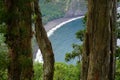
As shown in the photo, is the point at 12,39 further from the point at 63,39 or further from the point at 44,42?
the point at 63,39

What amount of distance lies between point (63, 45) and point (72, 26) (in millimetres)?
9642

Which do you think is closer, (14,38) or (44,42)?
(14,38)

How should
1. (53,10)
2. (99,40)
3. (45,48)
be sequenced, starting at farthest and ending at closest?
(53,10) < (45,48) < (99,40)

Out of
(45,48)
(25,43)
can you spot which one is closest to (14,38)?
(25,43)

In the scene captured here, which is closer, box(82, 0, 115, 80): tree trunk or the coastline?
box(82, 0, 115, 80): tree trunk

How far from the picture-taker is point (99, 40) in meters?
4.65

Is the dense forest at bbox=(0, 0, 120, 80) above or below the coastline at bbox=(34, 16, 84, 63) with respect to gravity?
above

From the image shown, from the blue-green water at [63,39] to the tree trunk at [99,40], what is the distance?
26.6 m

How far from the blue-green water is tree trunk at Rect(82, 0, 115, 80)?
2663 centimetres

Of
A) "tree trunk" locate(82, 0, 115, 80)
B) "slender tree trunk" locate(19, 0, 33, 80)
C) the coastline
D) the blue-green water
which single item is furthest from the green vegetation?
"slender tree trunk" locate(19, 0, 33, 80)

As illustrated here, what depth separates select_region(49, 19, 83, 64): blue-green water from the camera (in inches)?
1393

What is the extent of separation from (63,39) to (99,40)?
118ft

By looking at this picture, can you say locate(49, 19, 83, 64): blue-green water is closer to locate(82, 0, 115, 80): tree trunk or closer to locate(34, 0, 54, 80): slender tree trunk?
locate(34, 0, 54, 80): slender tree trunk

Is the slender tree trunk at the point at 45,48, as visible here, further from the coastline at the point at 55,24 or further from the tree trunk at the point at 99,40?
the coastline at the point at 55,24
